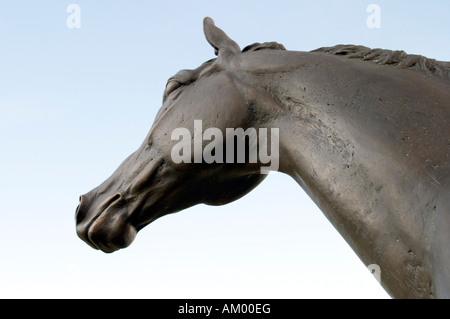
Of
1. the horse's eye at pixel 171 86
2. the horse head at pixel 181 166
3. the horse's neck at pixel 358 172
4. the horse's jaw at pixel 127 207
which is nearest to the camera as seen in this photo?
the horse's neck at pixel 358 172

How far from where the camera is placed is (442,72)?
2203 millimetres

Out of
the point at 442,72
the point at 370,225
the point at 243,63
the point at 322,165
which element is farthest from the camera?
the point at 243,63

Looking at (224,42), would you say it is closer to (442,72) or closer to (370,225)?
(442,72)

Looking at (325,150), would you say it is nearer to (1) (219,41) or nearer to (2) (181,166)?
(2) (181,166)

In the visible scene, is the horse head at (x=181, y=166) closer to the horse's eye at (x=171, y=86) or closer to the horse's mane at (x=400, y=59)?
the horse's eye at (x=171, y=86)

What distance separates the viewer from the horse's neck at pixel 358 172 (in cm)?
180

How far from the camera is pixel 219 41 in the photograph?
263cm

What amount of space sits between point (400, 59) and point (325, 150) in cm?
51

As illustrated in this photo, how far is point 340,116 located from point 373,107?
0.12 meters

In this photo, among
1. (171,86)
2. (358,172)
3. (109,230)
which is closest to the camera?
(358,172)

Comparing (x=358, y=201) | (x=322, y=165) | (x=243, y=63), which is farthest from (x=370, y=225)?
(x=243, y=63)

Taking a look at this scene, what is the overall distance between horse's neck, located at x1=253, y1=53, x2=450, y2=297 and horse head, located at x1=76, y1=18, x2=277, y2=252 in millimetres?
209

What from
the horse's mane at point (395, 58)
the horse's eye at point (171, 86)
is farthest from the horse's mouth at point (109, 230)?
the horse's mane at point (395, 58)

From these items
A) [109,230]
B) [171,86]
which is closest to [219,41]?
[171,86]
